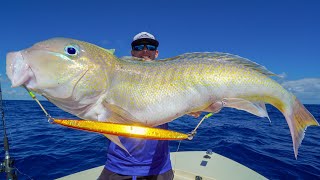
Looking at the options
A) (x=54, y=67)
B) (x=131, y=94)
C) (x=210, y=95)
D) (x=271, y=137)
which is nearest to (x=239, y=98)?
(x=210, y=95)

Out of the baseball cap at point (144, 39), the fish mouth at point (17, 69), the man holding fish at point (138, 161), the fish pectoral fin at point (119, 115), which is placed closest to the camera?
the fish mouth at point (17, 69)

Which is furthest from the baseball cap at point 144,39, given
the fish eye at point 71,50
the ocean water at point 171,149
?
the ocean water at point 171,149

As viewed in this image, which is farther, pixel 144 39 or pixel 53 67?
pixel 144 39

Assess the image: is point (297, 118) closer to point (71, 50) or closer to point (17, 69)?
point (71, 50)

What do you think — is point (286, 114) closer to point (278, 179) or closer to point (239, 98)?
point (239, 98)

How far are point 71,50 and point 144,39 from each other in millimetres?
1732

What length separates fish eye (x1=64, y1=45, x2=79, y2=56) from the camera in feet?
8.71

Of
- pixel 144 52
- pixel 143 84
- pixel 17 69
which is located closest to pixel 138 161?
pixel 143 84

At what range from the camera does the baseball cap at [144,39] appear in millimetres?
4176

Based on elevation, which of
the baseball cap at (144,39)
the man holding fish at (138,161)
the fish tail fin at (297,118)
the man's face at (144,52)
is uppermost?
the baseball cap at (144,39)

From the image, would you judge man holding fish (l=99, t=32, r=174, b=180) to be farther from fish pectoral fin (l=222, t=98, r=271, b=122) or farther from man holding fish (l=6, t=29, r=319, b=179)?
fish pectoral fin (l=222, t=98, r=271, b=122)

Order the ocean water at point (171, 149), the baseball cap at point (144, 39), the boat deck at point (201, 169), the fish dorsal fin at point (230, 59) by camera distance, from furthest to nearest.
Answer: the ocean water at point (171, 149), the boat deck at point (201, 169), the baseball cap at point (144, 39), the fish dorsal fin at point (230, 59)

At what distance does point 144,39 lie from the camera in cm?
417

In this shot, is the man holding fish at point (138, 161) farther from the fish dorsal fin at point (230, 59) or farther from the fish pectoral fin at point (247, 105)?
the fish pectoral fin at point (247, 105)
